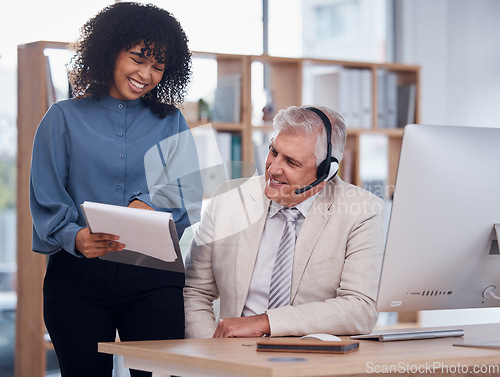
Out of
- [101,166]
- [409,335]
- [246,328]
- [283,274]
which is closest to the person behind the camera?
[409,335]

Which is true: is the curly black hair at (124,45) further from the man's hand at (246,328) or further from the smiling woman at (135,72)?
the man's hand at (246,328)

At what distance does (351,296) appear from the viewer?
173 centimetres

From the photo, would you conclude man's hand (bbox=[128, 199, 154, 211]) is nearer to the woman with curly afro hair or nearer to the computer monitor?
the woman with curly afro hair

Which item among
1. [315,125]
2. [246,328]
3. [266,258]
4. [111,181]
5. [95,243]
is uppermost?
→ [315,125]

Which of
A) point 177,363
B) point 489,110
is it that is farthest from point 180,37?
point 489,110

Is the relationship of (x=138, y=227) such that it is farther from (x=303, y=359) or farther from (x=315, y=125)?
(x=315, y=125)

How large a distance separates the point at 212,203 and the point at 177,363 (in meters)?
0.79

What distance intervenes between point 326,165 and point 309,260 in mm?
267

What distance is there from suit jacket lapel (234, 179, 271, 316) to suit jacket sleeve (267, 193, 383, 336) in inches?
5.8

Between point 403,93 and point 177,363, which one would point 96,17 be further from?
point 403,93

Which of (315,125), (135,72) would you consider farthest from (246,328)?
(135,72)

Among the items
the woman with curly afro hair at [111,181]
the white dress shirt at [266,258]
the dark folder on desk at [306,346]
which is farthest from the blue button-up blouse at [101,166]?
the dark folder on desk at [306,346]

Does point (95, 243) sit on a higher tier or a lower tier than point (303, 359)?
higher

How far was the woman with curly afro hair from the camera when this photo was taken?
1.67 metres
